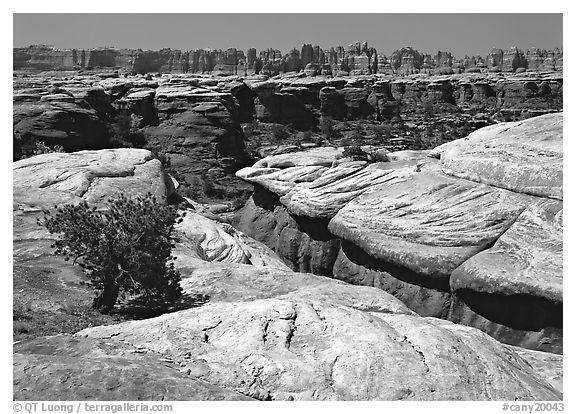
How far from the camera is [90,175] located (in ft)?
69.0

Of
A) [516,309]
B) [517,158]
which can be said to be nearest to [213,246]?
[516,309]

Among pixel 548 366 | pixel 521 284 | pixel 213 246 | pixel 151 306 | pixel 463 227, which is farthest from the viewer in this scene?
pixel 213 246

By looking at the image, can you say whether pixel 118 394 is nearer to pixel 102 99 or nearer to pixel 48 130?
pixel 48 130

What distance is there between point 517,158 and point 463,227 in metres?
3.12

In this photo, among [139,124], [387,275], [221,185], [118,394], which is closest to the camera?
[118,394]

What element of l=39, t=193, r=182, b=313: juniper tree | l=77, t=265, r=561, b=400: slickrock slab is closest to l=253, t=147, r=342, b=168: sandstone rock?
l=39, t=193, r=182, b=313: juniper tree

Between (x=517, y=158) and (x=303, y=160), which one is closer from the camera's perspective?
(x=517, y=158)

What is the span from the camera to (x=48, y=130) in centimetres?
4166

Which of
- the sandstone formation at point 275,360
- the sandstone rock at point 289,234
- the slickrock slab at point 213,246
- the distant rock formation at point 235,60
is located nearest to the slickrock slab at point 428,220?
the sandstone rock at point 289,234

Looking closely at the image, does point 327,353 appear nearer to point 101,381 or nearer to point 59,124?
point 101,381

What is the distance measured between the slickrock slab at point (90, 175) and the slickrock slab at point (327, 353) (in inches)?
451

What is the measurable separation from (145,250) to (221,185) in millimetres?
36600

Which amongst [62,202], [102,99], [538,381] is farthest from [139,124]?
[538,381]

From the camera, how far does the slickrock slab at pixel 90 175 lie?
19719 millimetres
